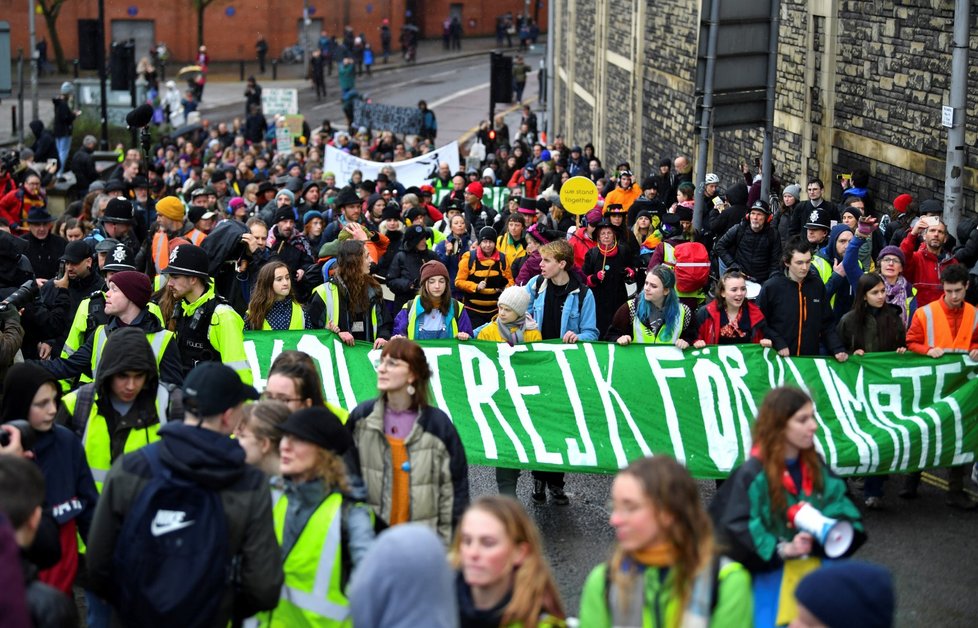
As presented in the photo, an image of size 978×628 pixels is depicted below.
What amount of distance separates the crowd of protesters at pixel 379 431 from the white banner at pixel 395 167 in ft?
41.8

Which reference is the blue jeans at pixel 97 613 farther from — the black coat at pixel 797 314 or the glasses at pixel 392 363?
the black coat at pixel 797 314

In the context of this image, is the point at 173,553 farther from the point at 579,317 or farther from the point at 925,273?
the point at 925,273

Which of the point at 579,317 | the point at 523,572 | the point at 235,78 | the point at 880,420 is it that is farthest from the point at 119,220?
the point at 235,78

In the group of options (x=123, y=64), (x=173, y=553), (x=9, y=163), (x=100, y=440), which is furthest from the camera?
(x=123, y=64)

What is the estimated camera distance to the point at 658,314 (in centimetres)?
1008

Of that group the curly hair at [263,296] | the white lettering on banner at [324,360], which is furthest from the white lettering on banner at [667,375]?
the curly hair at [263,296]

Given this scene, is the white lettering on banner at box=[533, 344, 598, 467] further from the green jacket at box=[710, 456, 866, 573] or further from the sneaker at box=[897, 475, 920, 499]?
the green jacket at box=[710, 456, 866, 573]

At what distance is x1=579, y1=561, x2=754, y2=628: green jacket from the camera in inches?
187

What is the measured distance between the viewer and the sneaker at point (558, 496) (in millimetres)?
10117

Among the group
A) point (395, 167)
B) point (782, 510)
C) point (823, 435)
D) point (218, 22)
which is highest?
point (218, 22)

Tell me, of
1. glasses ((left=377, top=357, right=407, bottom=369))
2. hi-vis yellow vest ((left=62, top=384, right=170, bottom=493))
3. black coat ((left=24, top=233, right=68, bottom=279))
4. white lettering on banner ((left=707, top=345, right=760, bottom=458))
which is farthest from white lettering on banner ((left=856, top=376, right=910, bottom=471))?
black coat ((left=24, top=233, right=68, bottom=279))

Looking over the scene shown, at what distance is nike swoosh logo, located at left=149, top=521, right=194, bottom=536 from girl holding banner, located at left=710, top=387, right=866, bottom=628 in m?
2.02

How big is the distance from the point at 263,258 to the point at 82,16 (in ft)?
176

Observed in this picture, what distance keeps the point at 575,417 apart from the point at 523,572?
16.1 ft
